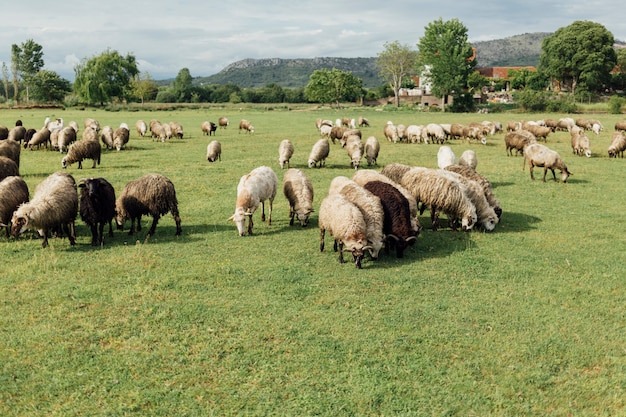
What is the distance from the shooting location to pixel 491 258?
967 centimetres

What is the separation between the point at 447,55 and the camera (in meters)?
72.2

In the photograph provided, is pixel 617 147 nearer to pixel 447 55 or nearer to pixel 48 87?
pixel 447 55

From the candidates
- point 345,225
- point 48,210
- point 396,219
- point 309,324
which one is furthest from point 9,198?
point 396,219

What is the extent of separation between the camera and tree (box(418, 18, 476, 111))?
7181cm

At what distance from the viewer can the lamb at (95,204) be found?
10.1 metres

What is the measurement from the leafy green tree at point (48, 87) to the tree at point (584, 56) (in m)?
92.0

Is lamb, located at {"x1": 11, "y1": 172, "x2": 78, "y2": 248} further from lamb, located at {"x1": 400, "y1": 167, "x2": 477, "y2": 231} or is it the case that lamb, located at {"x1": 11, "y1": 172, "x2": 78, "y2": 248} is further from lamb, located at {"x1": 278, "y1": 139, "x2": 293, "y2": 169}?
lamb, located at {"x1": 278, "y1": 139, "x2": 293, "y2": 169}

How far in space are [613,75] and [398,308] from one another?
9566 cm

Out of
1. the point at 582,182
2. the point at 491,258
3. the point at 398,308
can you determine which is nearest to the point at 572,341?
the point at 398,308

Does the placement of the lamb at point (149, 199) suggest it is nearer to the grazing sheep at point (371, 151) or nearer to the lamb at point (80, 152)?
the lamb at point (80, 152)

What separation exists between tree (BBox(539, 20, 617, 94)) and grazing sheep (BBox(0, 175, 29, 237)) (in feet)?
278

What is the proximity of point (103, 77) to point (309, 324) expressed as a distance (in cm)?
8392

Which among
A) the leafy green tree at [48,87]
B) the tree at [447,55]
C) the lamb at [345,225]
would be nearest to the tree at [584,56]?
the tree at [447,55]

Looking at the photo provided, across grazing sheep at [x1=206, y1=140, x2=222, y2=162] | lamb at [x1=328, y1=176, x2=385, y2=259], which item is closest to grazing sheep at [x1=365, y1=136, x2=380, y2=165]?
grazing sheep at [x1=206, y1=140, x2=222, y2=162]
